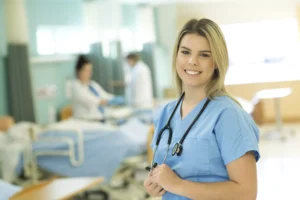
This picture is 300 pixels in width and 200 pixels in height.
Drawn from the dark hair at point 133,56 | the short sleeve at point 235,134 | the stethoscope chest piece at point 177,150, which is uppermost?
the dark hair at point 133,56

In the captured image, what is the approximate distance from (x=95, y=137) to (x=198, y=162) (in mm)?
2604

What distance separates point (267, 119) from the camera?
3854 mm

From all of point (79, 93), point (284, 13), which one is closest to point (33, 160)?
point (79, 93)

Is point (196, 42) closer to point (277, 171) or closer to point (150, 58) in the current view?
point (277, 171)

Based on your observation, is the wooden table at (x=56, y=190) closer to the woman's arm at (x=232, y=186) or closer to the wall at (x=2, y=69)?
the woman's arm at (x=232, y=186)

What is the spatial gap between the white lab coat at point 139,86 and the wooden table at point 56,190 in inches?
95.7

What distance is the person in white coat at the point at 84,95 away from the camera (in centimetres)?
425

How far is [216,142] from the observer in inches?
45.7

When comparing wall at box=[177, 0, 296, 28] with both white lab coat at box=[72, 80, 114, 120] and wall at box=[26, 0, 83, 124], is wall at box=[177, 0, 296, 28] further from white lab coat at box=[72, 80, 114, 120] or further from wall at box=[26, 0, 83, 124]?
wall at box=[26, 0, 83, 124]

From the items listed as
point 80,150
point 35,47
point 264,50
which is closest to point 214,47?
point 264,50

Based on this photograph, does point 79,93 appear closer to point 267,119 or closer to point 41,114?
point 41,114

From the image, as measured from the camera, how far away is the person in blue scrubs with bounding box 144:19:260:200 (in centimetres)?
111

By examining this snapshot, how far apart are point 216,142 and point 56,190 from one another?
1536 mm

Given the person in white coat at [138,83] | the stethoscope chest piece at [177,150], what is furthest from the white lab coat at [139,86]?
the stethoscope chest piece at [177,150]
